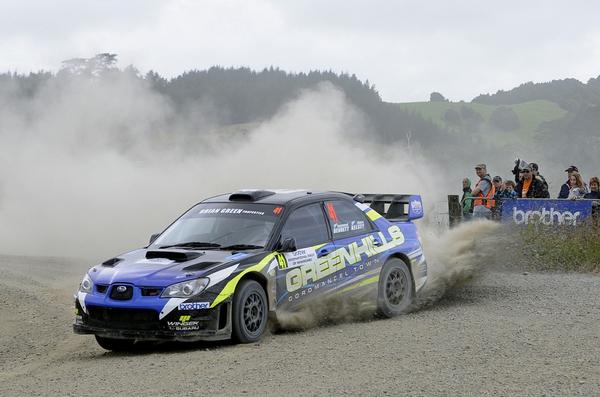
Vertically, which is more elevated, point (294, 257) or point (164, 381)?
point (294, 257)

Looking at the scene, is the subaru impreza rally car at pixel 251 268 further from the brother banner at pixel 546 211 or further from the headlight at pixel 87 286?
the brother banner at pixel 546 211

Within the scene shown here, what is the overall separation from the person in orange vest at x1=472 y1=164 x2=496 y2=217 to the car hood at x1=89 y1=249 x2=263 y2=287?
8.77 meters

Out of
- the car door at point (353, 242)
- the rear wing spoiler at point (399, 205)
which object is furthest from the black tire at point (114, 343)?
the rear wing spoiler at point (399, 205)

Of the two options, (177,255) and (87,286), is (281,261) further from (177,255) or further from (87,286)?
(87,286)

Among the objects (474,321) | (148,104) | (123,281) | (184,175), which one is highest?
(148,104)

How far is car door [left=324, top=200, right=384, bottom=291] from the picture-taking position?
30.4ft

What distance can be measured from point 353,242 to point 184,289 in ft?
8.46

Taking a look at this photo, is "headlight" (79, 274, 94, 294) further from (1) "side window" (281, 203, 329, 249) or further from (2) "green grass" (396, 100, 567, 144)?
(2) "green grass" (396, 100, 567, 144)

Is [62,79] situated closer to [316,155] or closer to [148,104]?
[148,104]

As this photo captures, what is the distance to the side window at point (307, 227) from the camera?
348 inches

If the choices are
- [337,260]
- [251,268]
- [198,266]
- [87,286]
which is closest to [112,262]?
[87,286]

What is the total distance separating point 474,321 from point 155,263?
342 cm

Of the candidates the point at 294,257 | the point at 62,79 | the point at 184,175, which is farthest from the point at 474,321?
the point at 62,79

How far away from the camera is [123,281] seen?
25.2 feet
